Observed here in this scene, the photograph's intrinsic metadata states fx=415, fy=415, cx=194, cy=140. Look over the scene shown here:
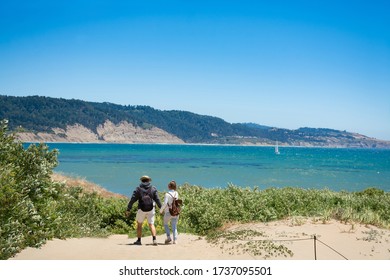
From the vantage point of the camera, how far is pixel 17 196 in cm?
764

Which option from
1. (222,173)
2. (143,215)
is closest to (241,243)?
(143,215)

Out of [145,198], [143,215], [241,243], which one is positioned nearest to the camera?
[241,243]

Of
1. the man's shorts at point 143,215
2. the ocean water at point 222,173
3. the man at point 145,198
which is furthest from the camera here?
the ocean water at point 222,173

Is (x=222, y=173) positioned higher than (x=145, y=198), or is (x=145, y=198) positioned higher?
(x=145, y=198)

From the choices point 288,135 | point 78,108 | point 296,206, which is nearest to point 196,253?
point 296,206

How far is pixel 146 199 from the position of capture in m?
8.98

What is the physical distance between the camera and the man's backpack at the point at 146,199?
8.97 meters

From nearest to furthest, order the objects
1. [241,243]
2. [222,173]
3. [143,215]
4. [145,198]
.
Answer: [241,243] < [145,198] < [143,215] < [222,173]

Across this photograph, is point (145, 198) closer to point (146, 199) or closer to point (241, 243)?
point (146, 199)

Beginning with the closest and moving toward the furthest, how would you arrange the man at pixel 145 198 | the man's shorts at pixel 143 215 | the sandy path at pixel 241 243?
1. the sandy path at pixel 241 243
2. the man at pixel 145 198
3. the man's shorts at pixel 143 215

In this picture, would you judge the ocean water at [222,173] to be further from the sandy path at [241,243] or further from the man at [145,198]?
the man at [145,198]

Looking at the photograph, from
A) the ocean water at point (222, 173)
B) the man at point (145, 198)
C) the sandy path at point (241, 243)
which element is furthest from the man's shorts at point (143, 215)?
the ocean water at point (222, 173)

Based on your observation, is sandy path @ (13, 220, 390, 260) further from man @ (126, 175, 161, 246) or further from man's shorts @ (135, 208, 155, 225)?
man @ (126, 175, 161, 246)
